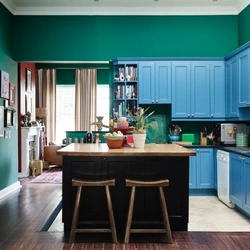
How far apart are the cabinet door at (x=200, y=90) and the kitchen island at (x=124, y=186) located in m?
2.23

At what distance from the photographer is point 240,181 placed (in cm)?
403

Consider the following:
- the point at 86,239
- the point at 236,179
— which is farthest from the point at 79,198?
the point at 236,179

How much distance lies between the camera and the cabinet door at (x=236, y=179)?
4.03 meters

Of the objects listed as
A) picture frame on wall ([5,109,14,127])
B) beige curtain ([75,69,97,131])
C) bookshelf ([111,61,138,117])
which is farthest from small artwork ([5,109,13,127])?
beige curtain ([75,69,97,131])

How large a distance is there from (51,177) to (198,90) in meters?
3.96

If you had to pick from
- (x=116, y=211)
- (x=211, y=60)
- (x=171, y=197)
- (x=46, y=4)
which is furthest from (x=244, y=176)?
(x=46, y=4)

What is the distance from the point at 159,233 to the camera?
3.40 metres

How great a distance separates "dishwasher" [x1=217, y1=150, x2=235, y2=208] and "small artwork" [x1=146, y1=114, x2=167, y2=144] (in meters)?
1.23

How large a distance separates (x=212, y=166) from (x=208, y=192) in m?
0.48

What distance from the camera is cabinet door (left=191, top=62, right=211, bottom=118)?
17.9ft

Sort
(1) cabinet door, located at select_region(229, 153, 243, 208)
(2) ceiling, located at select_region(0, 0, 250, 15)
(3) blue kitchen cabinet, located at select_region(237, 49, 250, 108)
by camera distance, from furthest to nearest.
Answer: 1. (2) ceiling, located at select_region(0, 0, 250, 15)
2. (3) blue kitchen cabinet, located at select_region(237, 49, 250, 108)
3. (1) cabinet door, located at select_region(229, 153, 243, 208)

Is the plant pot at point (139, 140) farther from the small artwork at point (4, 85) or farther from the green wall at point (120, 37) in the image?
the small artwork at point (4, 85)

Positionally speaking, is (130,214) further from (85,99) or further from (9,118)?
(85,99)

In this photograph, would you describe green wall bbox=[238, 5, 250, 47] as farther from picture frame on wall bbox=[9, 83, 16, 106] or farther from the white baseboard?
the white baseboard
